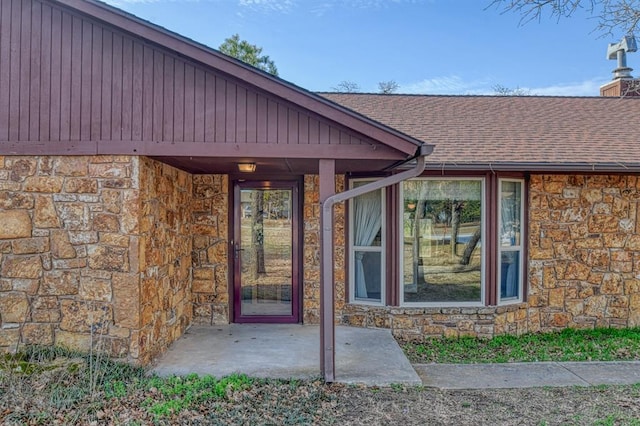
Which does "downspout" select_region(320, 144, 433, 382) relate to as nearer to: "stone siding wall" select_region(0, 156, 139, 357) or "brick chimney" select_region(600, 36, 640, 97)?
"stone siding wall" select_region(0, 156, 139, 357)

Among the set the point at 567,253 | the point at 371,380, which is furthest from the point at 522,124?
the point at 371,380

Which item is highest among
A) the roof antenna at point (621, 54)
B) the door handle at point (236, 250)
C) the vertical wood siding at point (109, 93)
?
the roof antenna at point (621, 54)

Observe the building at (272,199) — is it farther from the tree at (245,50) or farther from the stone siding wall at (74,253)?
the tree at (245,50)

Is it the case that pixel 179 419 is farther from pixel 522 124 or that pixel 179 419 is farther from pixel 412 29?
pixel 412 29

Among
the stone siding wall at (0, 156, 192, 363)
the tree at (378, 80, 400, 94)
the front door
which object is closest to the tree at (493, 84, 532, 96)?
the tree at (378, 80, 400, 94)

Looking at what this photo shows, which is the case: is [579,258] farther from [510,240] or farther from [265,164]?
[265,164]

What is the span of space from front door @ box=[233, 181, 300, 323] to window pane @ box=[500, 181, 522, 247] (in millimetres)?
3042

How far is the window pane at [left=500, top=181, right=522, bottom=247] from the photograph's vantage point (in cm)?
662

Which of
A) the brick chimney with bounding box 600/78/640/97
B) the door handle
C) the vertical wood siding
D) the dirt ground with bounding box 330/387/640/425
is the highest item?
the brick chimney with bounding box 600/78/640/97

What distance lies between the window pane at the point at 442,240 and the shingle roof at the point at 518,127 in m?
0.54

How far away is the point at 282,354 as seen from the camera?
5.35 meters

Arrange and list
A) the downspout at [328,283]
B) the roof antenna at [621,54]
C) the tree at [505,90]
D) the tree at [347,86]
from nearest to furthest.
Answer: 1. the downspout at [328,283]
2. the roof antenna at [621,54]
3. the tree at [505,90]
4. the tree at [347,86]

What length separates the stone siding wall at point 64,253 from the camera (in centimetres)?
463

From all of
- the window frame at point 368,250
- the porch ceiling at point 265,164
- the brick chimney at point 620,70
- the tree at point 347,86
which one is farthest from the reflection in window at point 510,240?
the tree at point 347,86
